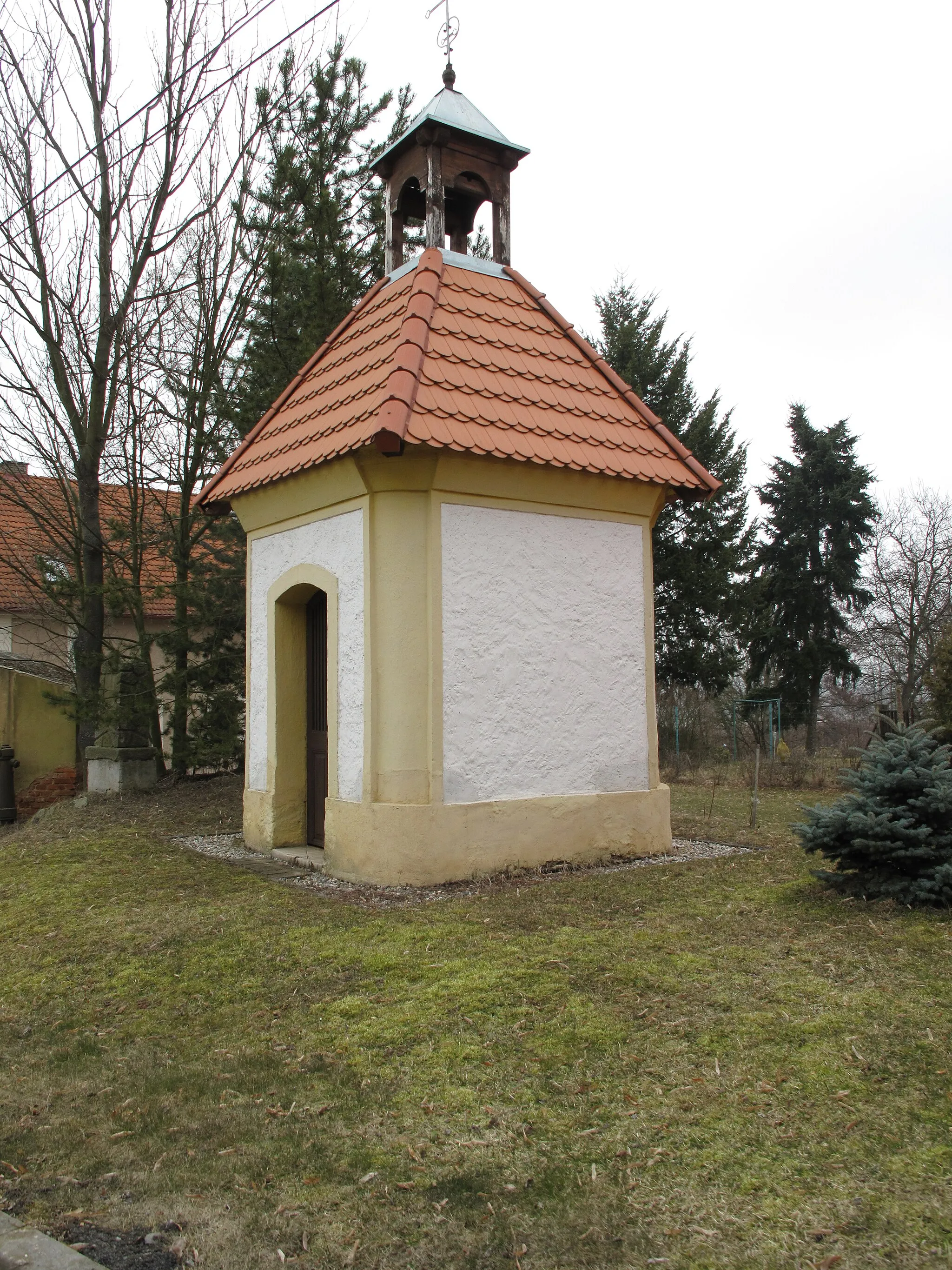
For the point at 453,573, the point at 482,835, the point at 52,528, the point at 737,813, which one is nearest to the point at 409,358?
the point at 453,573

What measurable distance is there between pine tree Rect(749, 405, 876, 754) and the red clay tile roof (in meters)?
22.0

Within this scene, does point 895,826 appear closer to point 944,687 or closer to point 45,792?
point 944,687

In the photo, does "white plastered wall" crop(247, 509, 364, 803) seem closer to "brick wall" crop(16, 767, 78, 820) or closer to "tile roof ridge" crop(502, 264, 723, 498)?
"tile roof ridge" crop(502, 264, 723, 498)

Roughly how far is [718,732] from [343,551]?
16766mm

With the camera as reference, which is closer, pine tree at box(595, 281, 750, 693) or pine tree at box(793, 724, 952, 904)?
pine tree at box(793, 724, 952, 904)

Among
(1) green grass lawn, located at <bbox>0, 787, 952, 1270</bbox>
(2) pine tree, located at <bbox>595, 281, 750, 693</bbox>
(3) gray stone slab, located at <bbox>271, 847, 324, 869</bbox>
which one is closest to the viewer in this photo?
(1) green grass lawn, located at <bbox>0, 787, 952, 1270</bbox>

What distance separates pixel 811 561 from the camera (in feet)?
105

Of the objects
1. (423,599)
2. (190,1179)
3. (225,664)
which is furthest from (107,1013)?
(225,664)

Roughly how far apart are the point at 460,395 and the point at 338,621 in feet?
7.04

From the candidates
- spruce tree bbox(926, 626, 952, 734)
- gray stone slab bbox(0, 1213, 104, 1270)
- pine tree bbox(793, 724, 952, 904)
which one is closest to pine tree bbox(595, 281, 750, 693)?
spruce tree bbox(926, 626, 952, 734)

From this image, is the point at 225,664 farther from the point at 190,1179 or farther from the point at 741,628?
the point at 741,628

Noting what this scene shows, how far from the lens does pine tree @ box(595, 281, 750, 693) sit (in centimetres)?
2459

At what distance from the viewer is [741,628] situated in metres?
25.4

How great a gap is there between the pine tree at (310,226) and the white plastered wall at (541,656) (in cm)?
682
